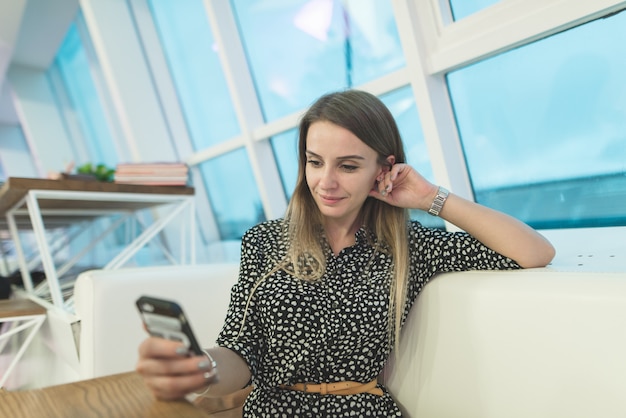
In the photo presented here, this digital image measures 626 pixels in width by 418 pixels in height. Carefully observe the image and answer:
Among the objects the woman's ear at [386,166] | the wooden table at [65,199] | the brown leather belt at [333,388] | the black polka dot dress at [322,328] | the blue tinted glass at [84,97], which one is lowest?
the brown leather belt at [333,388]

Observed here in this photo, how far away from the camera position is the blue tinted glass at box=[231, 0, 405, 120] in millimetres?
1834

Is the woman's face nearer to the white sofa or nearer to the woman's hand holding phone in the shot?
the white sofa

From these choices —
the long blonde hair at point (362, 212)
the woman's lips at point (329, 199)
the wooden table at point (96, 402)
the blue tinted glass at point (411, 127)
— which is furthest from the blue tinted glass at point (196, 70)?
the wooden table at point (96, 402)

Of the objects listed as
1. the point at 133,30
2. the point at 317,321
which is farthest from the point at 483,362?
the point at 133,30

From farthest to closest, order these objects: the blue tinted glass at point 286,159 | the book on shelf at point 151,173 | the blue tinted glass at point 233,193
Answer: the blue tinted glass at point 233,193, the blue tinted glass at point 286,159, the book on shelf at point 151,173

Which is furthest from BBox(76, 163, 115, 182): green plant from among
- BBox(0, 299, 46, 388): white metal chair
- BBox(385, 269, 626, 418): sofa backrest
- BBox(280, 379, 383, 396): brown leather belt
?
BBox(385, 269, 626, 418): sofa backrest

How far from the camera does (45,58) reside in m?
4.66

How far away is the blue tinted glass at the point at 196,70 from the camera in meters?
2.84

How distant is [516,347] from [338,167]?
539mm

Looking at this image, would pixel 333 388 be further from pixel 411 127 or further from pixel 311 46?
pixel 311 46

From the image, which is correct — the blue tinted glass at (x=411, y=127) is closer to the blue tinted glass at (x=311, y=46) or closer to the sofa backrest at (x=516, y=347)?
the blue tinted glass at (x=311, y=46)

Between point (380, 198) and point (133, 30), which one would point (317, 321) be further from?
point (133, 30)

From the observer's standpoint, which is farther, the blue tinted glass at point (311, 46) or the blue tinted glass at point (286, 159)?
the blue tinted glass at point (286, 159)

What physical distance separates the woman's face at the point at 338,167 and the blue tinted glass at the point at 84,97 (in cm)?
391
